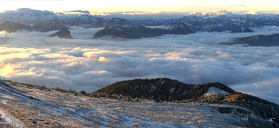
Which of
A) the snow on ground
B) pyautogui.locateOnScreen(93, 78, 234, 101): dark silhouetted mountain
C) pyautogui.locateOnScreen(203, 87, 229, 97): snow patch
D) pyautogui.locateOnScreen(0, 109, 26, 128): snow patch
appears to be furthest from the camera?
pyautogui.locateOnScreen(93, 78, 234, 101): dark silhouetted mountain

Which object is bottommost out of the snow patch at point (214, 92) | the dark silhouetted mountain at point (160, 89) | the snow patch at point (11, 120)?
the dark silhouetted mountain at point (160, 89)

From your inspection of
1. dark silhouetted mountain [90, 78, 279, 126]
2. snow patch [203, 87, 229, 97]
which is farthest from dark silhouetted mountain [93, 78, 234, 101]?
snow patch [203, 87, 229, 97]

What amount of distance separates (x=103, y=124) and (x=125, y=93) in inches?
3157

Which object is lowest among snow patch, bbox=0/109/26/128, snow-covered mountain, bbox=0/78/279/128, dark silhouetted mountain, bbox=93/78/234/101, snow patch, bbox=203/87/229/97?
dark silhouetted mountain, bbox=93/78/234/101

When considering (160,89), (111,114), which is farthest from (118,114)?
(160,89)

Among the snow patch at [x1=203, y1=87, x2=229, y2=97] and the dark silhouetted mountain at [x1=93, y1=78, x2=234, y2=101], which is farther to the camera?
the dark silhouetted mountain at [x1=93, y1=78, x2=234, y2=101]

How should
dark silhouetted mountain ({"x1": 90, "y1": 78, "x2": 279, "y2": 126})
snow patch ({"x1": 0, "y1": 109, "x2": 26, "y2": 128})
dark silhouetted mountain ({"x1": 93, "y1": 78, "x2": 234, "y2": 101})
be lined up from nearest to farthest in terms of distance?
snow patch ({"x1": 0, "y1": 109, "x2": 26, "y2": 128}), dark silhouetted mountain ({"x1": 90, "y1": 78, "x2": 279, "y2": 126}), dark silhouetted mountain ({"x1": 93, "y1": 78, "x2": 234, "y2": 101})

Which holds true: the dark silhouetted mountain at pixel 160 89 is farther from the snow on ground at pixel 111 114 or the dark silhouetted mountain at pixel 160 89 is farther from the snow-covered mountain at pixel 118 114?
the snow on ground at pixel 111 114

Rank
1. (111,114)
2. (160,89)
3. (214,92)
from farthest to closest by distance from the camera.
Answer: (160,89)
(214,92)
(111,114)

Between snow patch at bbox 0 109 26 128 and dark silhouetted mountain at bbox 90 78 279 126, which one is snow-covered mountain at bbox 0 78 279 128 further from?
dark silhouetted mountain at bbox 90 78 279 126

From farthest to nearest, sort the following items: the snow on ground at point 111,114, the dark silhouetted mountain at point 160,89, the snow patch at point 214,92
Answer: the dark silhouetted mountain at point 160,89 < the snow patch at point 214,92 < the snow on ground at point 111,114

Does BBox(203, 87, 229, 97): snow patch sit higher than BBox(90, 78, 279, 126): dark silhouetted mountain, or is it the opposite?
BBox(203, 87, 229, 97): snow patch

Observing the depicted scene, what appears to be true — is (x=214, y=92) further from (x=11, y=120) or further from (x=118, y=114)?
(x=11, y=120)

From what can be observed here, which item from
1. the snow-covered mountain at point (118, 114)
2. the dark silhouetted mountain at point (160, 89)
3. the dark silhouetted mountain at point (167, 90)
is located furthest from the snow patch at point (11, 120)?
the dark silhouetted mountain at point (160, 89)
